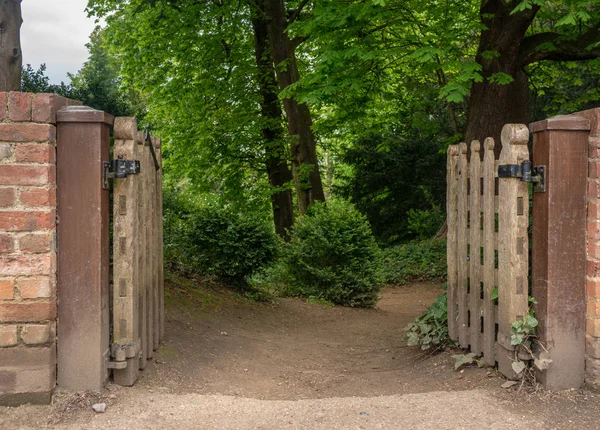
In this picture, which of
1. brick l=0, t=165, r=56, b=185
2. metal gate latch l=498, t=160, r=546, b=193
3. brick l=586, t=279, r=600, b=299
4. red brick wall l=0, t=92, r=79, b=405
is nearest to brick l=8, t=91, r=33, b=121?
red brick wall l=0, t=92, r=79, b=405

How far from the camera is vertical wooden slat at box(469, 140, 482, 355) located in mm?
5637

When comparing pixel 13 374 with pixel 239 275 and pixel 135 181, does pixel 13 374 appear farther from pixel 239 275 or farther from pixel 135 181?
pixel 239 275

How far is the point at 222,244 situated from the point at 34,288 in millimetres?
5646

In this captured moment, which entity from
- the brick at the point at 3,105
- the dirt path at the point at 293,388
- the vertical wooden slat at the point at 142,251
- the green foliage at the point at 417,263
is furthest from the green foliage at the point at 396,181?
the brick at the point at 3,105

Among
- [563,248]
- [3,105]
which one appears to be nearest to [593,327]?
[563,248]

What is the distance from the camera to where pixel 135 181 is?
4.95 metres

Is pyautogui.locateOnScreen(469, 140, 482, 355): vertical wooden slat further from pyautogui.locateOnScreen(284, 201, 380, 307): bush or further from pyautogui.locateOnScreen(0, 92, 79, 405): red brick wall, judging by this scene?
pyautogui.locateOnScreen(284, 201, 380, 307): bush

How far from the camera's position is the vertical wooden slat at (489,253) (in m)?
5.27

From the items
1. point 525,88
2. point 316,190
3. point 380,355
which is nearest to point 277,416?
point 380,355

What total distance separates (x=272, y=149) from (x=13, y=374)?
45.8 ft

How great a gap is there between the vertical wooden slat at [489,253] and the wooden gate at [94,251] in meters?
2.84

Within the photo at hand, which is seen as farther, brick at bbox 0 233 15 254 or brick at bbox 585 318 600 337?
brick at bbox 585 318 600 337

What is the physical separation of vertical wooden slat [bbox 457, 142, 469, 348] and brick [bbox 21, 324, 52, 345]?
3.64 metres

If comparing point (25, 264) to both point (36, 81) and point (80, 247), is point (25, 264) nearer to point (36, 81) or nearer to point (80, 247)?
point (80, 247)
